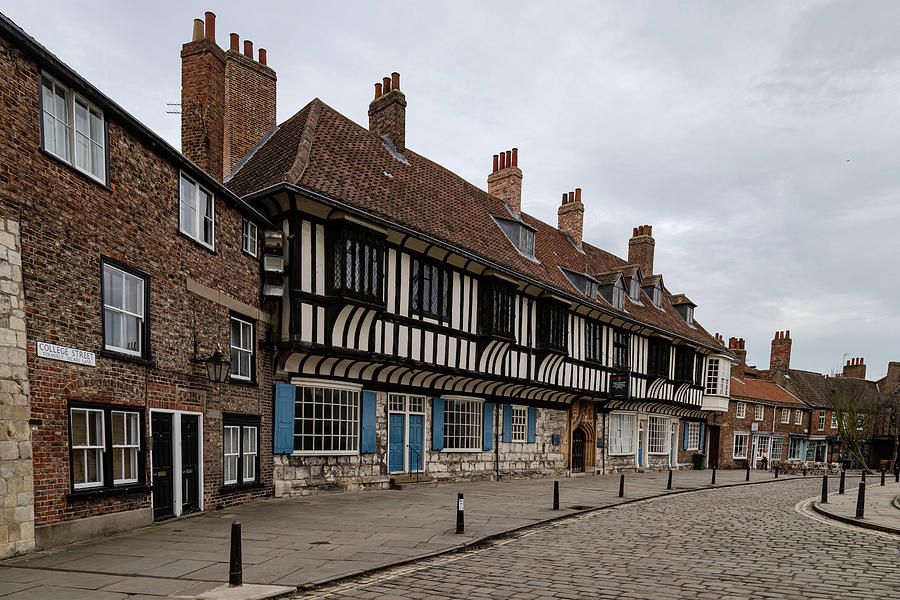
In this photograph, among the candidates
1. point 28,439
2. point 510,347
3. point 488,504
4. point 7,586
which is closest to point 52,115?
point 28,439

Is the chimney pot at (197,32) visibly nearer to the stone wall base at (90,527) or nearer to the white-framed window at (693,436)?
the stone wall base at (90,527)

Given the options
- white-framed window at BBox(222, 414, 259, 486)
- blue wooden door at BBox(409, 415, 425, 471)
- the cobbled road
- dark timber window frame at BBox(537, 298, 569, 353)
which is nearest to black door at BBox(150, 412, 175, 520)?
white-framed window at BBox(222, 414, 259, 486)

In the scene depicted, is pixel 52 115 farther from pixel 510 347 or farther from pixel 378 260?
pixel 510 347

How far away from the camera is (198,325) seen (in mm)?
12117

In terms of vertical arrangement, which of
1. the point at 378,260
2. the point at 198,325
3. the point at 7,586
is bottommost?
the point at 7,586

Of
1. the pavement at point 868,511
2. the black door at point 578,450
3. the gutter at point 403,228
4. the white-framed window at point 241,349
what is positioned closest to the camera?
the pavement at point 868,511

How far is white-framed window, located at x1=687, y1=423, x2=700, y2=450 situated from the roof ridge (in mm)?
28192

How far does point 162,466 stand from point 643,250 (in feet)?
102

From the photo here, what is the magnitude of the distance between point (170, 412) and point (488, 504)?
7642 millimetres

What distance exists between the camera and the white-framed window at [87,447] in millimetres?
8938

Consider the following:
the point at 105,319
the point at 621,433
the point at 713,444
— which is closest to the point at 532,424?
the point at 621,433

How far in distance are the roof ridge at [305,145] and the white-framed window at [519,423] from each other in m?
12.4

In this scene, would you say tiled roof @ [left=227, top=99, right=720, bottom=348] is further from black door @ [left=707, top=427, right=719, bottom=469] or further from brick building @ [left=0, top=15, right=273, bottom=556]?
black door @ [left=707, top=427, right=719, bottom=469]

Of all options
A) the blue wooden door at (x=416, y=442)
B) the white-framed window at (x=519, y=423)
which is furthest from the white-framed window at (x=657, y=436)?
the blue wooden door at (x=416, y=442)
